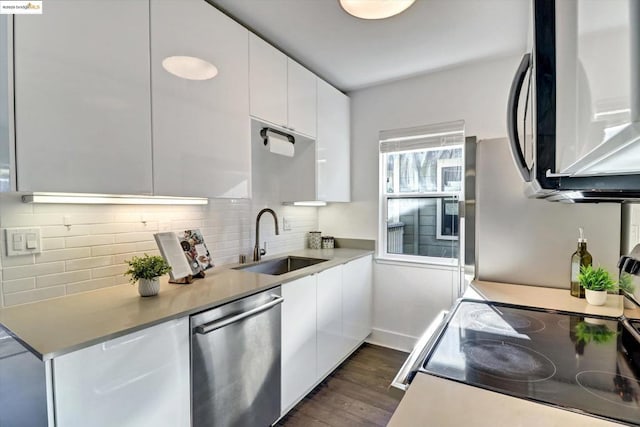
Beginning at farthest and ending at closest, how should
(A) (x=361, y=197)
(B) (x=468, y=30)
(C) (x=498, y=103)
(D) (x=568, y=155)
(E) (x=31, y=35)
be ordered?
1. (A) (x=361, y=197)
2. (C) (x=498, y=103)
3. (B) (x=468, y=30)
4. (E) (x=31, y=35)
5. (D) (x=568, y=155)

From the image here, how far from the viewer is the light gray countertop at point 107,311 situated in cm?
98

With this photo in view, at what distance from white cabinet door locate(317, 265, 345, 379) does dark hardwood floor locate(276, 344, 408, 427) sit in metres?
0.13

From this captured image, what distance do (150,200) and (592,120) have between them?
1.82m

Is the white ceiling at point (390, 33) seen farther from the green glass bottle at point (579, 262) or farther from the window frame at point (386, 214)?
the green glass bottle at point (579, 262)

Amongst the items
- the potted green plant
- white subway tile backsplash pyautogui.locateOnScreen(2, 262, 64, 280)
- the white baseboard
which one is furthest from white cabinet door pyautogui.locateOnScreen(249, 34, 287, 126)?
the white baseboard

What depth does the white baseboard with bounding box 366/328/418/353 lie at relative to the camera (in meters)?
2.79

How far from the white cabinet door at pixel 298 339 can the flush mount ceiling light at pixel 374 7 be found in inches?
60.3

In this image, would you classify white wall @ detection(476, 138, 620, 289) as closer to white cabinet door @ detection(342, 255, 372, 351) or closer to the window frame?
the window frame

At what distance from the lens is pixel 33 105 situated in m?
1.07

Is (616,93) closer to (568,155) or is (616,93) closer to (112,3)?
(568,155)

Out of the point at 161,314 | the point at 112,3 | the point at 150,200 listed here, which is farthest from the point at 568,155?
the point at 150,200

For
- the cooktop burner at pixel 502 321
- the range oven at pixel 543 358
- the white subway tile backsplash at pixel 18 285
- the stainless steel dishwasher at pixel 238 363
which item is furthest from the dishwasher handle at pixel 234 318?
the cooktop burner at pixel 502 321

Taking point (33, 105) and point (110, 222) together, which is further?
point (110, 222)

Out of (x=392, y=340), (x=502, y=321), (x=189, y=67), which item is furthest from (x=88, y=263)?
(x=392, y=340)
